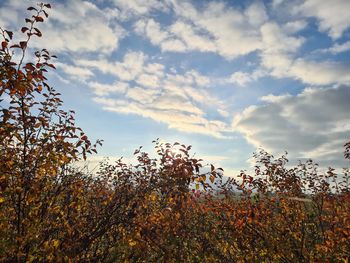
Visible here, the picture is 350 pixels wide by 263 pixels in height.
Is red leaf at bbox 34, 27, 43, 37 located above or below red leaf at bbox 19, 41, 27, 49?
above

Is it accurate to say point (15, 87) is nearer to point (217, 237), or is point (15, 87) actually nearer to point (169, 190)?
point (169, 190)

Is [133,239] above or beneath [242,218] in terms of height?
beneath

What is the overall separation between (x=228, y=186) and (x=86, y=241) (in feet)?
29.1

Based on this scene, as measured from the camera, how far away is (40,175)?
5602mm

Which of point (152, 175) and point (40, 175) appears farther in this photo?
point (152, 175)

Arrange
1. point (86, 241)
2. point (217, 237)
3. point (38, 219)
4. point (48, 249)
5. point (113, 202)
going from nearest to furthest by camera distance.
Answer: point (48, 249)
point (38, 219)
point (86, 241)
point (113, 202)
point (217, 237)

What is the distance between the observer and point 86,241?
6.32m

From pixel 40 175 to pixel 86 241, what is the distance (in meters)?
1.80

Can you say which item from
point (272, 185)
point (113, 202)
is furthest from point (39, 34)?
point (272, 185)

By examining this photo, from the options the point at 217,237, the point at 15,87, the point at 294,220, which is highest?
the point at 15,87

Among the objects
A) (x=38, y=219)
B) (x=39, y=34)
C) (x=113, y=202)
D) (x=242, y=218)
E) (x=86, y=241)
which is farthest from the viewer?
(x=242, y=218)

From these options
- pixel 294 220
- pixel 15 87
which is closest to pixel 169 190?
pixel 15 87

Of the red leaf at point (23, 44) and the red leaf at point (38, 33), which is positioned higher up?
the red leaf at point (38, 33)

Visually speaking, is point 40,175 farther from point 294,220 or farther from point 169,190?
point 294,220
